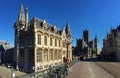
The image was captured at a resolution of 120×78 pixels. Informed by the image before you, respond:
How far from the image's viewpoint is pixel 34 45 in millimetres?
40719

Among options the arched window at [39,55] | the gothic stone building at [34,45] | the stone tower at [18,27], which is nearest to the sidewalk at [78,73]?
the gothic stone building at [34,45]

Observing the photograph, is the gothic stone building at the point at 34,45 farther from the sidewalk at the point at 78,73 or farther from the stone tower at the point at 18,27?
the sidewalk at the point at 78,73

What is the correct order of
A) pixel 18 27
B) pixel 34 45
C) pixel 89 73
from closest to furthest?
1. pixel 89 73
2. pixel 34 45
3. pixel 18 27

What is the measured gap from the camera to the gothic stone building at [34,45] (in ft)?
136

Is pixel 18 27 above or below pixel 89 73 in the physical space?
above

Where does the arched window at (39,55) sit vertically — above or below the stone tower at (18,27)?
below

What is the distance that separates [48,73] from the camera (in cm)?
1083

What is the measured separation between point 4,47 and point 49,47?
108 feet

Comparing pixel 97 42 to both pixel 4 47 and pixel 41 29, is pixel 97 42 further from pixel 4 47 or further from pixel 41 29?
pixel 41 29

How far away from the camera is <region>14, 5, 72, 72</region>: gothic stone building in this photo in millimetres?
41312

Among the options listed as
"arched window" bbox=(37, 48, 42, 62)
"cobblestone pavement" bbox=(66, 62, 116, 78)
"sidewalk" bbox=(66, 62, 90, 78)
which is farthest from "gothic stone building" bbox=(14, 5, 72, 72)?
"cobblestone pavement" bbox=(66, 62, 116, 78)

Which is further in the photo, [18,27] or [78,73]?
[18,27]

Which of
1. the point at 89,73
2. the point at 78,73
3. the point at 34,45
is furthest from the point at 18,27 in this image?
the point at 89,73

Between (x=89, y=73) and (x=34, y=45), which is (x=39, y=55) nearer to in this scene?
(x=34, y=45)
